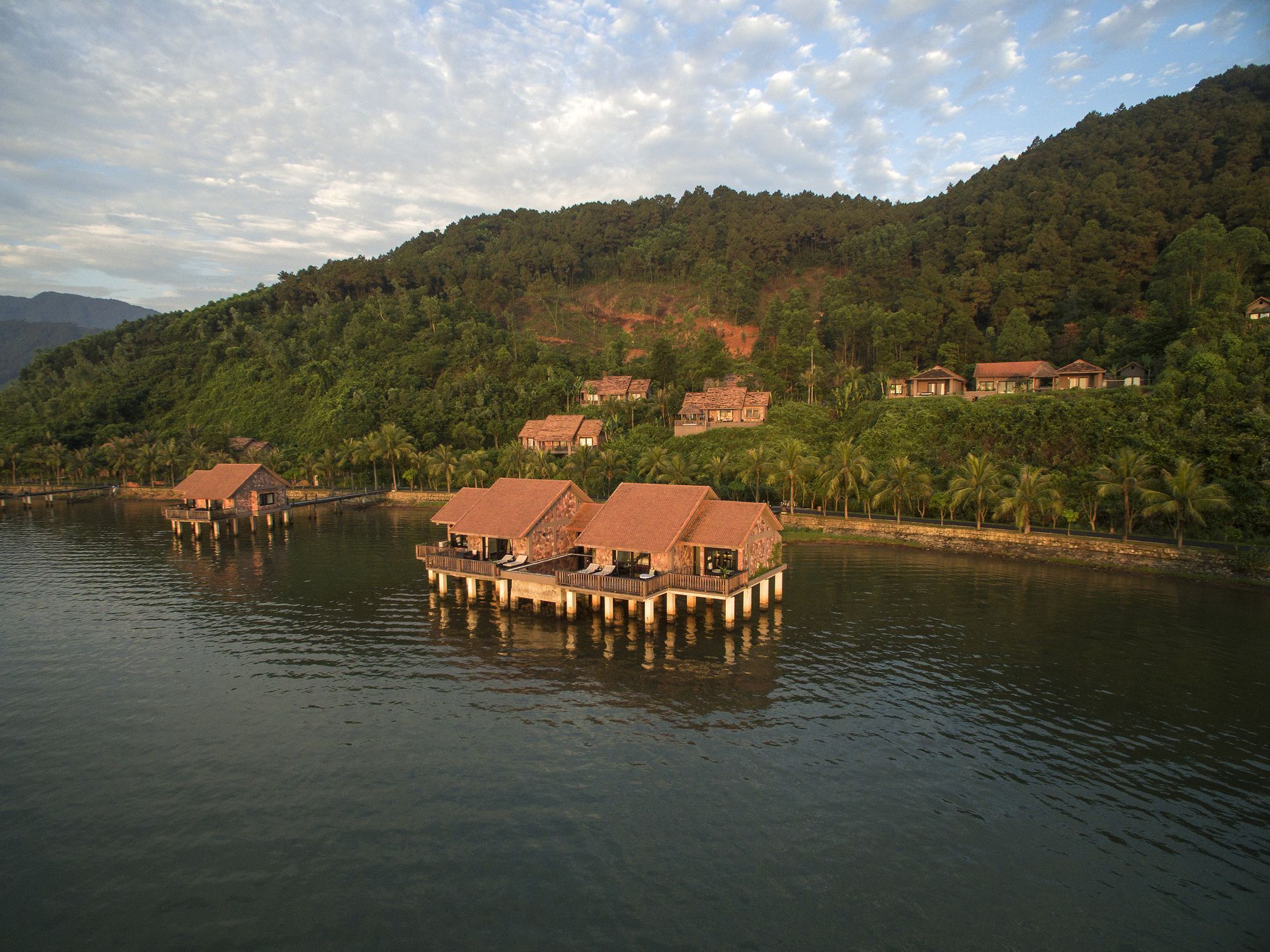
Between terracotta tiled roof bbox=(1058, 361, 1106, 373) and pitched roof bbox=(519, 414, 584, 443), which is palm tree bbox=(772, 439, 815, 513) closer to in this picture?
terracotta tiled roof bbox=(1058, 361, 1106, 373)

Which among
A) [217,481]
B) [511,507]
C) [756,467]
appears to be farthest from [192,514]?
[756,467]

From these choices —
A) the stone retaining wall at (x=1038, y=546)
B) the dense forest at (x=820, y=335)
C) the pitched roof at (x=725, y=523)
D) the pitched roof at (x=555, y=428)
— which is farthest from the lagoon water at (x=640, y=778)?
the pitched roof at (x=555, y=428)

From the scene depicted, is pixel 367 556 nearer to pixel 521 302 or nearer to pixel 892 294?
pixel 892 294

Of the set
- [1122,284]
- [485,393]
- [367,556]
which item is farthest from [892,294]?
[367,556]

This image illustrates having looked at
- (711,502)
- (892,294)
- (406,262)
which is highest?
(406,262)

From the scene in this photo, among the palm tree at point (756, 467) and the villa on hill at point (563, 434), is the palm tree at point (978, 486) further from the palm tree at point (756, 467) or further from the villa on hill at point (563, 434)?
the villa on hill at point (563, 434)

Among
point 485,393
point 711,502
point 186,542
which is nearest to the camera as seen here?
point 711,502

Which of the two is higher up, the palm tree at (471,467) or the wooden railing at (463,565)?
the palm tree at (471,467)
